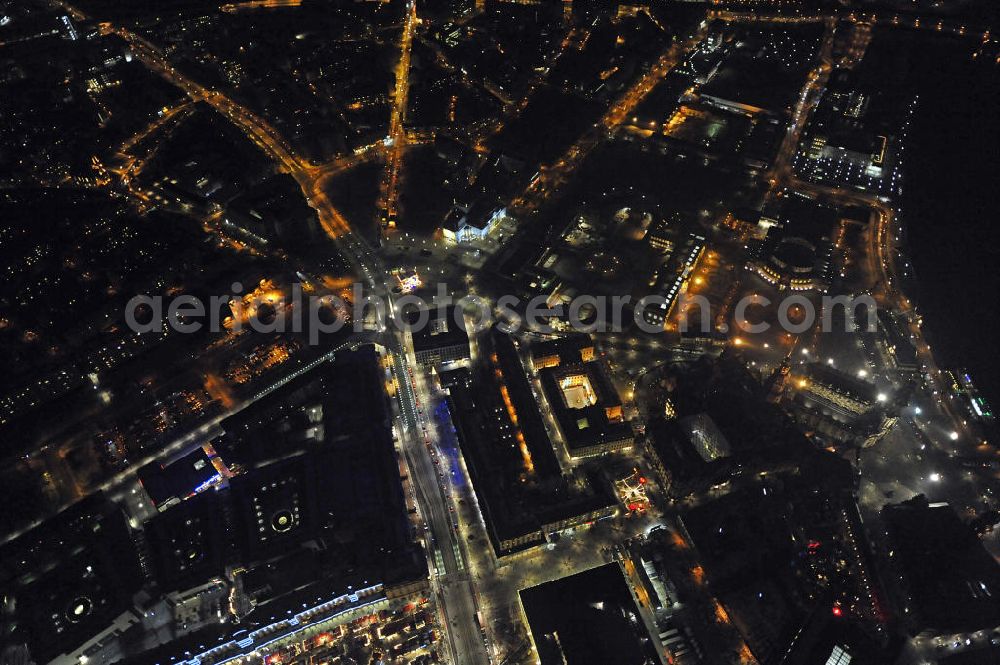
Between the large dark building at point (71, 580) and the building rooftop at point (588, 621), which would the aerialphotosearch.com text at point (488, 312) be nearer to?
the large dark building at point (71, 580)

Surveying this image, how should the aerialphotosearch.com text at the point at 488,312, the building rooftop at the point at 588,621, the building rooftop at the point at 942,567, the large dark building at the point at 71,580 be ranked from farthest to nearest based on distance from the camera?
the aerialphotosearch.com text at the point at 488,312, the large dark building at the point at 71,580, the building rooftop at the point at 942,567, the building rooftop at the point at 588,621

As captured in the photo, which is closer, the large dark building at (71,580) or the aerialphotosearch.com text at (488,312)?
the large dark building at (71,580)

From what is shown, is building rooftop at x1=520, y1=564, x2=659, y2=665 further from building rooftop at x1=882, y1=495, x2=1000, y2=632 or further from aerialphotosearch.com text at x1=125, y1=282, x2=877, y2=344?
aerialphotosearch.com text at x1=125, y1=282, x2=877, y2=344

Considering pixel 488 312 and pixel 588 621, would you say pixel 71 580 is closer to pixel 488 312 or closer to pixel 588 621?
pixel 588 621

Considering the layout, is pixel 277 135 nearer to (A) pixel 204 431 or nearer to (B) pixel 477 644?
(A) pixel 204 431

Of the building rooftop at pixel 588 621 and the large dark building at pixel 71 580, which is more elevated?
the large dark building at pixel 71 580

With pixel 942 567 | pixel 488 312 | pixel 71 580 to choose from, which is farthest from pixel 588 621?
pixel 71 580

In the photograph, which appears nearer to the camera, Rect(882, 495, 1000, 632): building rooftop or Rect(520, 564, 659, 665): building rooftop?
Rect(520, 564, 659, 665): building rooftop

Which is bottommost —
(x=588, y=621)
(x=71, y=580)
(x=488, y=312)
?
(x=588, y=621)

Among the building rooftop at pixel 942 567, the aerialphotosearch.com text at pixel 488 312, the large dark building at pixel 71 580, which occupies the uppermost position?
the aerialphotosearch.com text at pixel 488 312

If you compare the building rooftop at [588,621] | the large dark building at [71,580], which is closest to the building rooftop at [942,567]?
the building rooftop at [588,621]

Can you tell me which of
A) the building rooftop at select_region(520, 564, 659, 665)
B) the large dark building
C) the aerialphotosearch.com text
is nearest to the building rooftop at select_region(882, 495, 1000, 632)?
the building rooftop at select_region(520, 564, 659, 665)

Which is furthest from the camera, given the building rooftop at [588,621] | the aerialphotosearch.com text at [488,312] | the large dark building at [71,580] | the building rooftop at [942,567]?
the aerialphotosearch.com text at [488,312]
